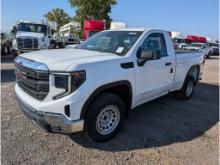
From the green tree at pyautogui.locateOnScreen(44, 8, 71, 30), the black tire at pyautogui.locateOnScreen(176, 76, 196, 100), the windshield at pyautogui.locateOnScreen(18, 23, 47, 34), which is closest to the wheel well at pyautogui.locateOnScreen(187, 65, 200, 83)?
the black tire at pyautogui.locateOnScreen(176, 76, 196, 100)

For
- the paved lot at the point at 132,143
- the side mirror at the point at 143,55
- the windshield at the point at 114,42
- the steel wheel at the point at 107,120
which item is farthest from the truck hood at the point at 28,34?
the steel wheel at the point at 107,120

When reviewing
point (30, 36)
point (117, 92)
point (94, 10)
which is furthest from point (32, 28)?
point (94, 10)

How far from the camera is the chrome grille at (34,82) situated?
3.52m

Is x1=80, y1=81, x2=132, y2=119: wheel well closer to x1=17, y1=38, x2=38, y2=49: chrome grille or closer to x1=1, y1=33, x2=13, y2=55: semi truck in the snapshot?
x1=17, y1=38, x2=38, y2=49: chrome grille

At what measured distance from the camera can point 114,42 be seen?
4863 mm

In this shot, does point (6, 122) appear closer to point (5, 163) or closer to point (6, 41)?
point (5, 163)

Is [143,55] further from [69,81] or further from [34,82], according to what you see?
[34,82]

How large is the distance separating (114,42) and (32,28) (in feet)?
43.7

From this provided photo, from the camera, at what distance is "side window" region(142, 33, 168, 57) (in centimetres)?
489

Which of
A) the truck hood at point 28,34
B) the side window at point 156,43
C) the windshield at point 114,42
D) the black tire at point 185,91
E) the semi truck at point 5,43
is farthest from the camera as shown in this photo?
the semi truck at point 5,43

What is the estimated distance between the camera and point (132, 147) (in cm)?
404

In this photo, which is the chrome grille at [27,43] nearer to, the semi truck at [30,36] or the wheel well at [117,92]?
the semi truck at [30,36]

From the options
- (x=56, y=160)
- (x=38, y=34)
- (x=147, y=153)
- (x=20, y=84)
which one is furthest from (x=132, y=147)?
(x=38, y=34)

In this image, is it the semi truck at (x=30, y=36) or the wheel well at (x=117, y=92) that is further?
the semi truck at (x=30, y=36)
